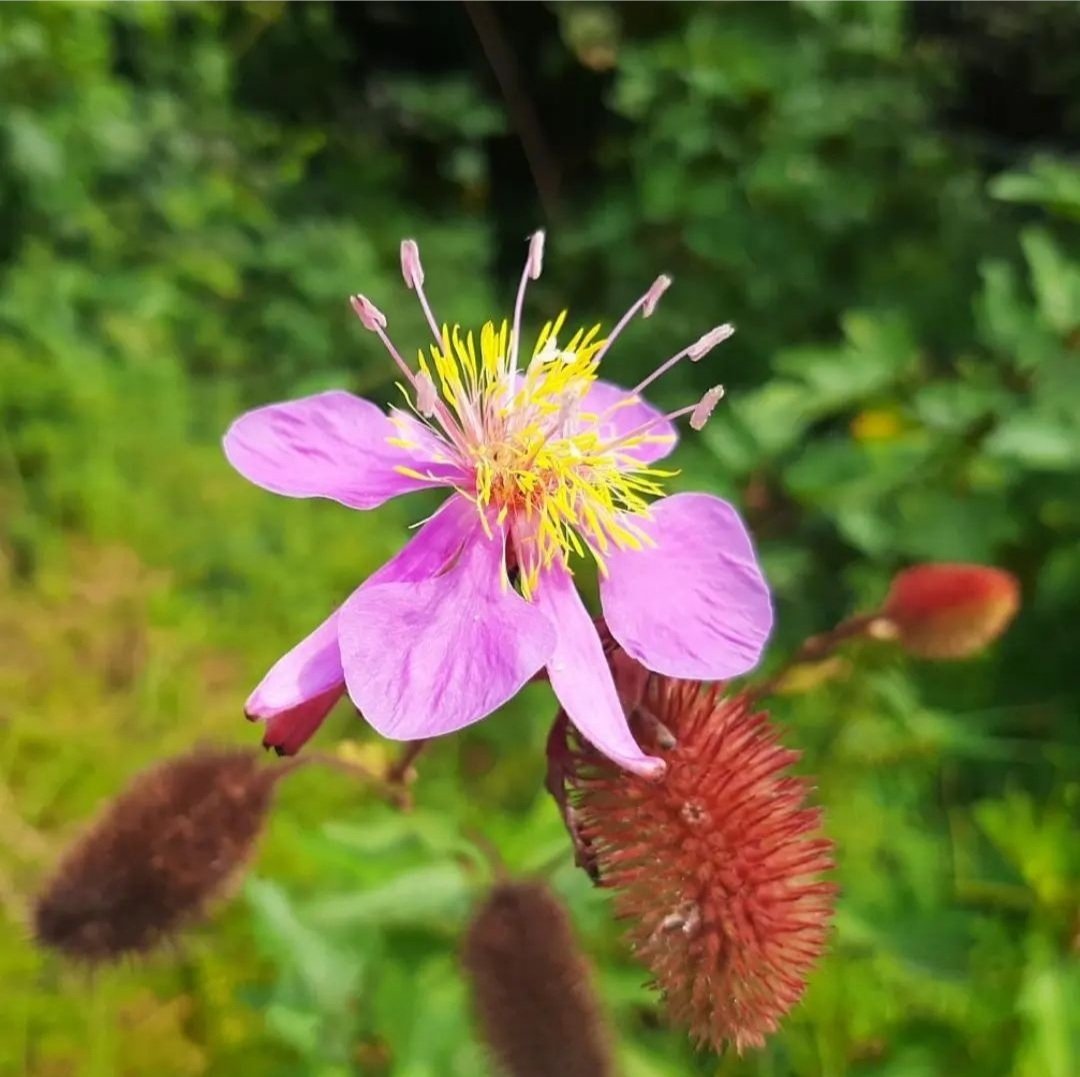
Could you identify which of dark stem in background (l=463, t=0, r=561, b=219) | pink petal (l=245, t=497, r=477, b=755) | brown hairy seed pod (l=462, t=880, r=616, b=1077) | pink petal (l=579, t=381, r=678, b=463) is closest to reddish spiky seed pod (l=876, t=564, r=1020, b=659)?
pink petal (l=579, t=381, r=678, b=463)

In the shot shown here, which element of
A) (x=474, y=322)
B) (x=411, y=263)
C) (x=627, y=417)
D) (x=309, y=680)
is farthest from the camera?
(x=474, y=322)

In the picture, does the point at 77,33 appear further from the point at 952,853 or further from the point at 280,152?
the point at 952,853

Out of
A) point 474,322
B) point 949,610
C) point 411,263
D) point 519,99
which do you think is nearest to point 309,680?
point 411,263

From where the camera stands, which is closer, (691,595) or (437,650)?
(437,650)

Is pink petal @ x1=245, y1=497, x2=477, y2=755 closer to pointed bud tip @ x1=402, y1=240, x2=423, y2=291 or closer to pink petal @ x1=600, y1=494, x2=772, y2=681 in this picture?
pink petal @ x1=600, y1=494, x2=772, y2=681

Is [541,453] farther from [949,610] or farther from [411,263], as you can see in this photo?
[949,610]

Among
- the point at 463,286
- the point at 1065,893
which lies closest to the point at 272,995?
the point at 1065,893

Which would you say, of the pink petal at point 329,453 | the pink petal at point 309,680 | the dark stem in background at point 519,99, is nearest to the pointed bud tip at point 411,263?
the pink petal at point 329,453
